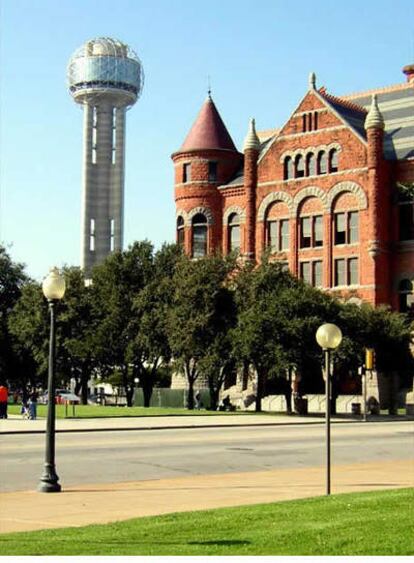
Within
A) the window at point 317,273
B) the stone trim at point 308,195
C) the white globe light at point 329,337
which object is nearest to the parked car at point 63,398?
the white globe light at point 329,337

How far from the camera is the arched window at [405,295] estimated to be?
72.0 m

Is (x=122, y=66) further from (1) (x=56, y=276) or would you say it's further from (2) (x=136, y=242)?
(1) (x=56, y=276)

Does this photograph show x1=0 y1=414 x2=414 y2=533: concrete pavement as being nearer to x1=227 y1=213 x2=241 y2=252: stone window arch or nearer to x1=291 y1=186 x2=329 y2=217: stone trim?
x1=291 y1=186 x2=329 y2=217: stone trim

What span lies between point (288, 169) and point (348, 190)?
644 centimetres

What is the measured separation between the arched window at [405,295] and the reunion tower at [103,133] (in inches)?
4160

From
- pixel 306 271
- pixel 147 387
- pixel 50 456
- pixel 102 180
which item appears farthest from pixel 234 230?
pixel 102 180

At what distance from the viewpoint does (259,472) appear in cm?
2011

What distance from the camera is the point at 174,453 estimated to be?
24984 mm

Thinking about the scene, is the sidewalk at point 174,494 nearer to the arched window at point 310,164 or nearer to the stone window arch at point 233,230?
the arched window at point 310,164

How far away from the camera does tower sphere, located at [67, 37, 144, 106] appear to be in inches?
7101

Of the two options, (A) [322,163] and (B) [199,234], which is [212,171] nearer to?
(B) [199,234]

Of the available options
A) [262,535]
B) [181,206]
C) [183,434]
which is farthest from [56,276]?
[181,206]
